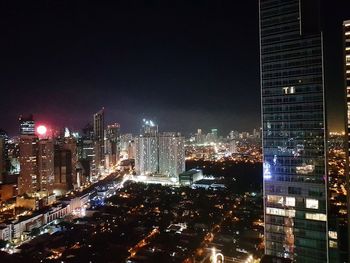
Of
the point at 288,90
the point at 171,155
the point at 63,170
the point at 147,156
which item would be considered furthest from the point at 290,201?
the point at 147,156

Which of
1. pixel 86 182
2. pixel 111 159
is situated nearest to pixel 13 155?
pixel 86 182

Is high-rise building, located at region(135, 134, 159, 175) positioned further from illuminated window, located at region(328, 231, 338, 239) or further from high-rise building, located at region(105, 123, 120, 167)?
illuminated window, located at region(328, 231, 338, 239)

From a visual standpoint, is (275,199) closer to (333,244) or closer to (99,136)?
(333,244)

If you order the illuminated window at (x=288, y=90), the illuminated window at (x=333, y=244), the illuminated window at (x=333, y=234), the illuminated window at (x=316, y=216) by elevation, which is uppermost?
the illuminated window at (x=288, y=90)

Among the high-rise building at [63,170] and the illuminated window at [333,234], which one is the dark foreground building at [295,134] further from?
the high-rise building at [63,170]

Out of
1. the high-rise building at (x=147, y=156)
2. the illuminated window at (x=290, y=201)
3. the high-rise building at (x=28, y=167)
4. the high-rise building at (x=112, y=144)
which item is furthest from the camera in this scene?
the high-rise building at (x=112, y=144)

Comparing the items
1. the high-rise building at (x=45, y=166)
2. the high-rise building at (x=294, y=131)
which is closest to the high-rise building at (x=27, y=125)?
the high-rise building at (x=45, y=166)

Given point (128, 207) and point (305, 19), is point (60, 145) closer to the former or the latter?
point (128, 207)

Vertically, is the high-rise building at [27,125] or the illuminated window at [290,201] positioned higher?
the high-rise building at [27,125]
